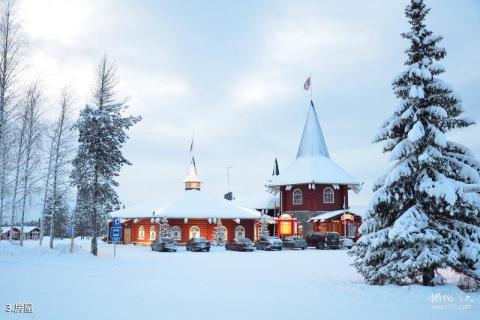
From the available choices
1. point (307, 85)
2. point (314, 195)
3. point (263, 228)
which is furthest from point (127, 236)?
point (307, 85)

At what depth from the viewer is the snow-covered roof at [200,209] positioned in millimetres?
45281

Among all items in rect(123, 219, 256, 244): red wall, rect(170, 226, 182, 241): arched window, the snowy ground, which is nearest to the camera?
the snowy ground

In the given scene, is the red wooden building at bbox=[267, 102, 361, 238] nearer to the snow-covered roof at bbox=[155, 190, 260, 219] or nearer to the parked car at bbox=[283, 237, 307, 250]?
the snow-covered roof at bbox=[155, 190, 260, 219]

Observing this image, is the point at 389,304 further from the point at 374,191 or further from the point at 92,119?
the point at 92,119

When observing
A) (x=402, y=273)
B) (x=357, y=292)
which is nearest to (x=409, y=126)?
(x=402, y=273)

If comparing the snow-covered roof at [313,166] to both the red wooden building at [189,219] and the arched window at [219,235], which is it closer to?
the red wooden building at [189,219]

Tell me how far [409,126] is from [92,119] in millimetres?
19904

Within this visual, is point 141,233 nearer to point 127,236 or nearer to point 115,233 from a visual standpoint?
point 127,236

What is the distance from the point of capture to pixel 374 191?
16078mm

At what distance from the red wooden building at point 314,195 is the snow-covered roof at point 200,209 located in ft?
18.8

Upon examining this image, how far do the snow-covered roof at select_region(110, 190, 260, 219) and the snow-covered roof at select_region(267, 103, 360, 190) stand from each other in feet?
25.2

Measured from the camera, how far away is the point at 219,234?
45938mm

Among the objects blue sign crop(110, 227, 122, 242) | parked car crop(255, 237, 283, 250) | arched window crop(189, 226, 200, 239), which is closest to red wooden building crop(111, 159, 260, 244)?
arched window crop(189, 226, 200, 239)

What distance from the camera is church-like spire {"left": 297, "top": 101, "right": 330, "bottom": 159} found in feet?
185
